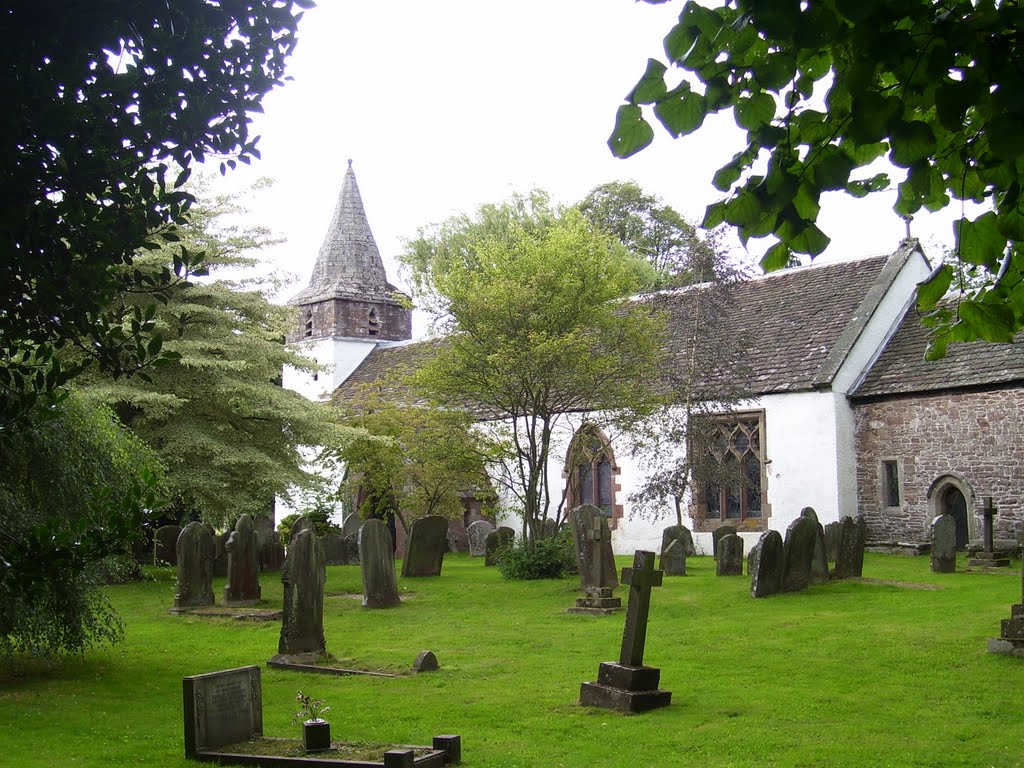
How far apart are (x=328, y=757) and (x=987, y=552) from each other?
1599cm

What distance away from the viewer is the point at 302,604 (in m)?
12.5

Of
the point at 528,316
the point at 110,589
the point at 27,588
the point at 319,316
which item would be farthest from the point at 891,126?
the point at 319,316

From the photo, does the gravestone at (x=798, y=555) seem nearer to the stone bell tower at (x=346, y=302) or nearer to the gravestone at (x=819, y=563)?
the gravestone at (x=819, y=563)

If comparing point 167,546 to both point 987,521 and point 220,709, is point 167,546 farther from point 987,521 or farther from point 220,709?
point 220,709

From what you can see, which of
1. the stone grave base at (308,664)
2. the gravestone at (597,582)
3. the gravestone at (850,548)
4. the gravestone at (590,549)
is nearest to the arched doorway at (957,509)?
the gravestone at (850,548)

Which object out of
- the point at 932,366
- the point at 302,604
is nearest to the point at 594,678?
the point at 302,604

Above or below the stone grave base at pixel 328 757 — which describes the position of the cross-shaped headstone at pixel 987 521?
above

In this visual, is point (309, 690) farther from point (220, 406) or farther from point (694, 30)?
point (220, 406)

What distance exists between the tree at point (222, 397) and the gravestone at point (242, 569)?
348cm

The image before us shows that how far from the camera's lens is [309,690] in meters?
11.0

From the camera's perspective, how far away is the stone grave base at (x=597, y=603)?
53.4 ft

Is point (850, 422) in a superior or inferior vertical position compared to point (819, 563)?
superior

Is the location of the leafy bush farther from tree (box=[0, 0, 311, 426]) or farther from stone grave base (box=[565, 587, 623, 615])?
tree (box=[0, 0, 311, 426])

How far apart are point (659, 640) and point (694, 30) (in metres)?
10.6
